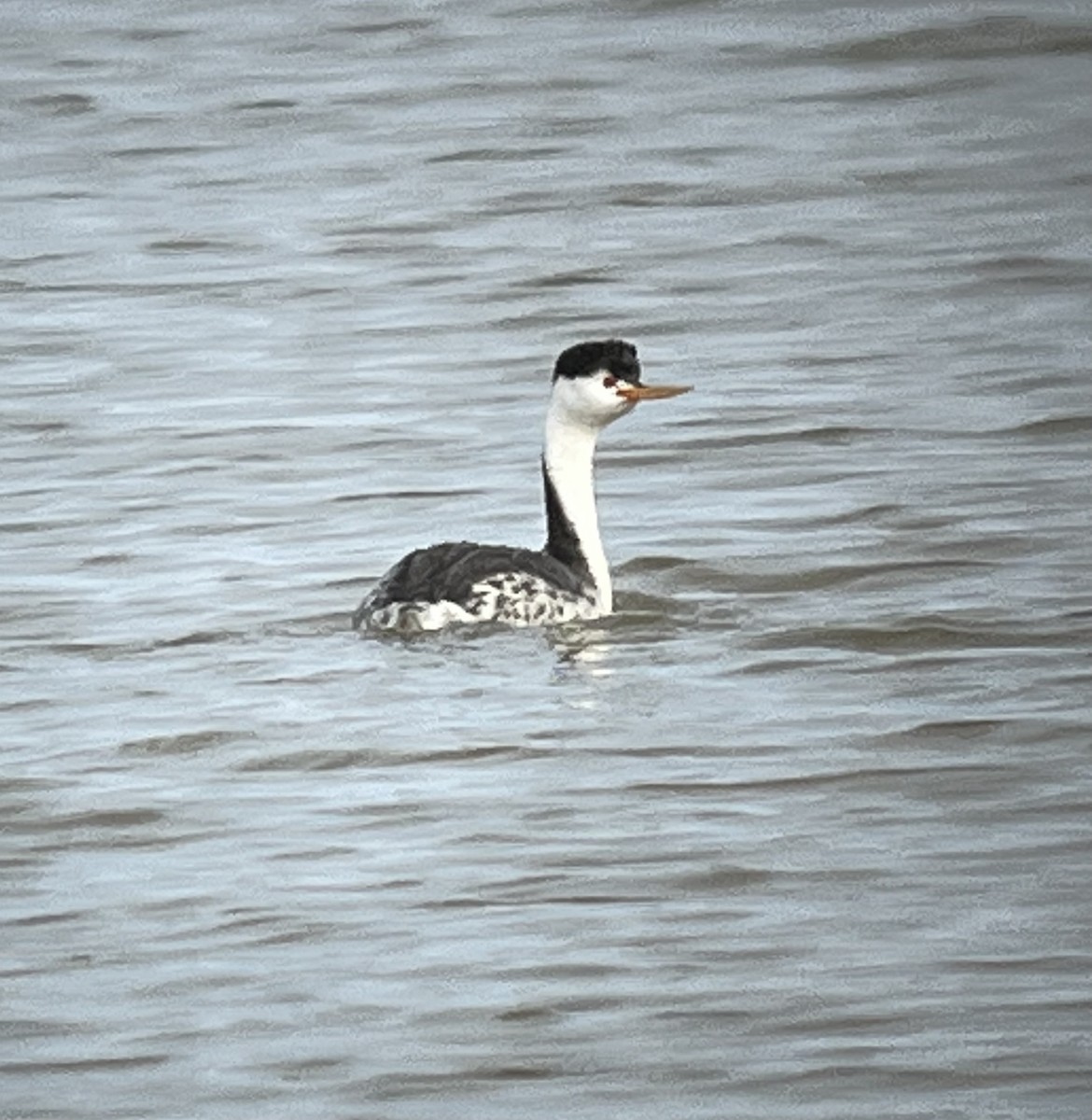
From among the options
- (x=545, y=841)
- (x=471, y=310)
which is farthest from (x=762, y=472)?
(x=545, y=841)

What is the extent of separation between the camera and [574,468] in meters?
13.5

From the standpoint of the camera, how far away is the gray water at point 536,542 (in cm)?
884

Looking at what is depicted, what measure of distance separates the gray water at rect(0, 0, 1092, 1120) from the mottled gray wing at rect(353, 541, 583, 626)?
15cm

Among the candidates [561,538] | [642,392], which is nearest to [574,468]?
[561,538]

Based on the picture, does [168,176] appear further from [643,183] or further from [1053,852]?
[1053,852]

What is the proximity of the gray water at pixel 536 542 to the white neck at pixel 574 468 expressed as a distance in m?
0.26

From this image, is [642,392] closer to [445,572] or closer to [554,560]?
[554,560]

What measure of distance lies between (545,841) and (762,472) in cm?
528

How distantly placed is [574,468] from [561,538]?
0.77 ft

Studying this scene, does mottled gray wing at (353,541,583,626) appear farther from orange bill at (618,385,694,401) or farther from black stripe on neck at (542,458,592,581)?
orange bill at (618,385,694,401)

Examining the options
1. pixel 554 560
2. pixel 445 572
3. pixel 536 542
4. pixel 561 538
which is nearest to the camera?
pixel 445 572

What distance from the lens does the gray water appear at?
8.84 m

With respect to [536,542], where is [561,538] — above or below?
above

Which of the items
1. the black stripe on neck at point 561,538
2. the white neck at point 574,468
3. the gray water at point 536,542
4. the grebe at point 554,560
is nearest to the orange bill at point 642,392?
the grebe at point 554,560
